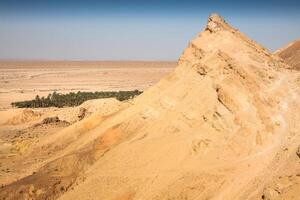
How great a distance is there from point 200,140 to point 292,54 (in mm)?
16743

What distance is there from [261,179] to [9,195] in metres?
8.04

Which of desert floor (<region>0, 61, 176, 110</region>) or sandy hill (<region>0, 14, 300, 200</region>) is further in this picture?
desert floor (<region>0, 61, 176, 110</region>)

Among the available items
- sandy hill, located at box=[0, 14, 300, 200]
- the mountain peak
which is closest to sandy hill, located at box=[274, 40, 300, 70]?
the mountain peak

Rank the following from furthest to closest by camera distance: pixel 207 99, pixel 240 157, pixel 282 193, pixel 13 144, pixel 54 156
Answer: pixel 13 144 → pixel 54 156 → pixel 207 99 → pixel 240 157 → pixel 282 193

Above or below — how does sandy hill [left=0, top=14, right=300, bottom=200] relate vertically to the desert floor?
above

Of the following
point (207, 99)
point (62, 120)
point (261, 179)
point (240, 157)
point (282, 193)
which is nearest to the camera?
point (282, 193)

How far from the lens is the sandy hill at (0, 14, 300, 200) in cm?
1100

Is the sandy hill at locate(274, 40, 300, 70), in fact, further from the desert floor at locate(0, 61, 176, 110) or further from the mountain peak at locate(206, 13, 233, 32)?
the desert floor at locate(0, 61, 176, 110)

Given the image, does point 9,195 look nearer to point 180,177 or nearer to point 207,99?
point 180,177

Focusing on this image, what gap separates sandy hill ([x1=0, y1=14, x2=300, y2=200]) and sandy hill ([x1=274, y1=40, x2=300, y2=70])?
1065cm

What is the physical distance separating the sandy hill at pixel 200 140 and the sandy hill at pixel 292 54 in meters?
10.7

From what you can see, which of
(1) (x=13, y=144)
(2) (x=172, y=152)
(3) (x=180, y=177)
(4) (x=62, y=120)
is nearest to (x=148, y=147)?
(2) (x=172, y=152)

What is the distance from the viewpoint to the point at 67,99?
47156 millimetres

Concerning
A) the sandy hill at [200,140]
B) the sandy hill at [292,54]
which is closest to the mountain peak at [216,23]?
the sandy hill at [200,140]
